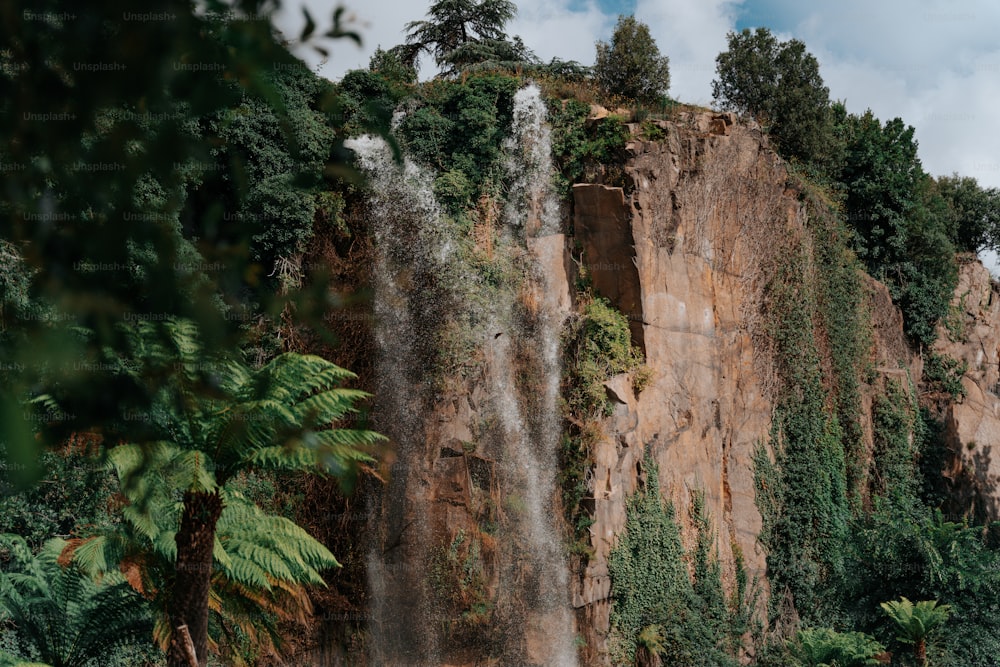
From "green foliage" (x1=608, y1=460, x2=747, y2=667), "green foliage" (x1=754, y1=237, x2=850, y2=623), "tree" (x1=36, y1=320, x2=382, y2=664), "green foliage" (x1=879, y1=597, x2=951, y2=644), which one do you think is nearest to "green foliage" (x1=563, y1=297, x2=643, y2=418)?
"green foliage" (x1=608, y1=460, x2=747, y2=667)

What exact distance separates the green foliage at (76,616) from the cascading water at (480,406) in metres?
4.78

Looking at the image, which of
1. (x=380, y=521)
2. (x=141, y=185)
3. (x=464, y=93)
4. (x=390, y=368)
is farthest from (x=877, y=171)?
(x=141, y=185)

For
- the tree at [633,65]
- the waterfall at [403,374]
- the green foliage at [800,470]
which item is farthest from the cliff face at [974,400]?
the waterfall at [403,374]

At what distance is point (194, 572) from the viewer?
8.23 meters

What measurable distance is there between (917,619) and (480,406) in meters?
7.28

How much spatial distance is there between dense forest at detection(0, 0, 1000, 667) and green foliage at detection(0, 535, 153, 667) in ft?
0.10

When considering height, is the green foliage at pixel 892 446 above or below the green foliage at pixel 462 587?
above

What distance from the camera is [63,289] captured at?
2.11 metres

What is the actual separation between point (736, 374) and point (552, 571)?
17.8 ft

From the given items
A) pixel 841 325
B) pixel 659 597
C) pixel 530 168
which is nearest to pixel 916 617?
pixel 659 597

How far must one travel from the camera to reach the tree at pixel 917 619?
13.6 meters

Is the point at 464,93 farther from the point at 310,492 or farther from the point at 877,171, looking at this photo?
the point at 877,171

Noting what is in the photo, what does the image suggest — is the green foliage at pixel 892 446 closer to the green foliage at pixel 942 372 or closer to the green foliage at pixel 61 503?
the green foliage at pixel 942 372

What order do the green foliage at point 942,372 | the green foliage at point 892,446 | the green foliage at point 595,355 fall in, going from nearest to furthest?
the green foliage at point 595,355
the green foliage at point 892,446
the green foliage at point 942,372
